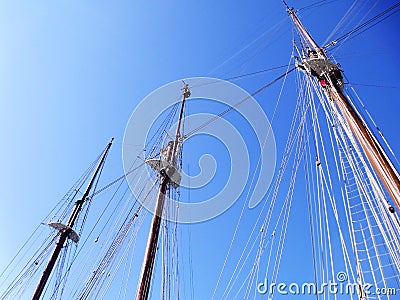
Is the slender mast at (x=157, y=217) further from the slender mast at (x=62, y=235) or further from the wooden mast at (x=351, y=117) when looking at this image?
the wooden mast at (x=351, y=117)

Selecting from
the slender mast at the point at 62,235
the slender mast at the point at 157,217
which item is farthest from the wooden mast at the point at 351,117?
the slender mast at the point at 62,235

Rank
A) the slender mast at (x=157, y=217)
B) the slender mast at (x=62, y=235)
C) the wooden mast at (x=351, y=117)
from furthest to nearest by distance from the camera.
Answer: the slender mast at (x=62, y=235)
the slender mast at (x=157, y=217)
the wooden mast at (x=351, y=117)

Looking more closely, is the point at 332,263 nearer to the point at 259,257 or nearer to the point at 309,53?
the point at 259,257

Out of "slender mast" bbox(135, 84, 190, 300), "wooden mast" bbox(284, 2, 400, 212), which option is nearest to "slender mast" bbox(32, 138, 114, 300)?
"slender mast" bbox(135, 84, 190, 300)

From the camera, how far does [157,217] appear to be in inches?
530

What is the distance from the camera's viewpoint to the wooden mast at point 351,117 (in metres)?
6.10

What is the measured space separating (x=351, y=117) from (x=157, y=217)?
895cm

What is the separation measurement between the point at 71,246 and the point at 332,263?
1507 cm

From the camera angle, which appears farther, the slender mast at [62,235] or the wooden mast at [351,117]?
the slender mast at [62,235]

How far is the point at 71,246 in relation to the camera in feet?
57.1

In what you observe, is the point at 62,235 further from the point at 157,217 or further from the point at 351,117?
the point at 351,117

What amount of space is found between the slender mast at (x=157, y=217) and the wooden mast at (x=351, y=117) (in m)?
8.47

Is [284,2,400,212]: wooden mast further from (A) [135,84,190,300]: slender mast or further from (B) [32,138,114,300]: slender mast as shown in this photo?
(B) [32,138,114,300]: slender mast

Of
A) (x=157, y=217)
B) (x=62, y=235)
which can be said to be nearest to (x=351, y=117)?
(x=157, y=217)
